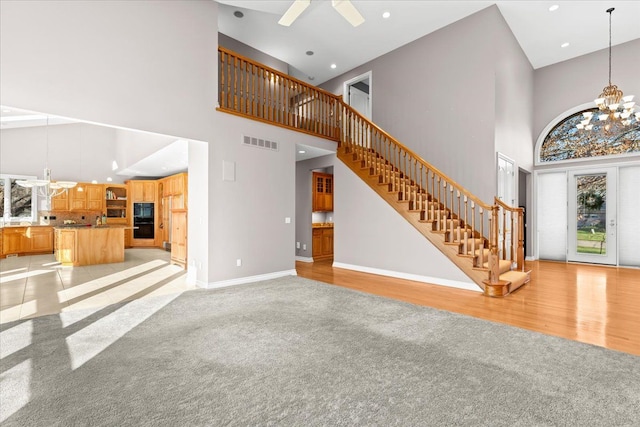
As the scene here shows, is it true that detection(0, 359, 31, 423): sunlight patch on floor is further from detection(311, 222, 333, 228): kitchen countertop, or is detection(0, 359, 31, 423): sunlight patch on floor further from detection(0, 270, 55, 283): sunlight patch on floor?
detection(311, 222, 333, 228): kitchen countertop

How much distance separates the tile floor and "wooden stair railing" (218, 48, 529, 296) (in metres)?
3.47

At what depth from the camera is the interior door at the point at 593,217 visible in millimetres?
7309

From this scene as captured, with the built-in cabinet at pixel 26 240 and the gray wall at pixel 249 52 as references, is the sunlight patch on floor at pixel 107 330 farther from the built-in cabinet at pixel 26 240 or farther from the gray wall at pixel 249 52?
the built-in cabinet at pixel 26 240

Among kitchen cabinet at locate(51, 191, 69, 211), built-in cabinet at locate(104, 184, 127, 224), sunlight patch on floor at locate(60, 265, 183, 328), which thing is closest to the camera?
sunlight patch on floor at locate(60, 265, 183, 328)

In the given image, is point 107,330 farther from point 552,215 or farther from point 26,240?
point 552,215

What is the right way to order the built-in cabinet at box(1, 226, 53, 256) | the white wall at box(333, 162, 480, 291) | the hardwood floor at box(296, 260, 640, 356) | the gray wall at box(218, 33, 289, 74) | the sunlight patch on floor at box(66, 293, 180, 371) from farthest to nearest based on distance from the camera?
the built-in cabinet at box(1, 226, 53, 256) < the gray wall at box(218, 33, 289, 74) < the white wall at box(333, 162, 480, 291) < the hardwood floor at box(296, 260, 640, 356) < the sunlight patch on floor at box(66, 293, 180, 371)

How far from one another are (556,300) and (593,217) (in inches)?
197

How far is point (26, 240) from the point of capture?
29.6ft

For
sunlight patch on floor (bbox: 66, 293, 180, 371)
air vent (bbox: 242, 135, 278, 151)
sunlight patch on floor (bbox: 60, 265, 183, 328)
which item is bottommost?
sunlight patch on floor (bbox: 60, 265, 183, 328)

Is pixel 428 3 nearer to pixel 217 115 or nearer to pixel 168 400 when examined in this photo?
pixel 217 115

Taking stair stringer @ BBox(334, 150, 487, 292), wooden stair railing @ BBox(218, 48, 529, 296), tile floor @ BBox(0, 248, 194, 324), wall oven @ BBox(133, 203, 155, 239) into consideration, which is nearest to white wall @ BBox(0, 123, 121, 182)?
wall oven @ BBox(133, 203, 155, 239)

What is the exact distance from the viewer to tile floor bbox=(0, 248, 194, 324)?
159 inches

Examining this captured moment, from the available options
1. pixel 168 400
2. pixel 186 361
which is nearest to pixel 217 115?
pixel 186 361

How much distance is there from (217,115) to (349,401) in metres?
4.78
